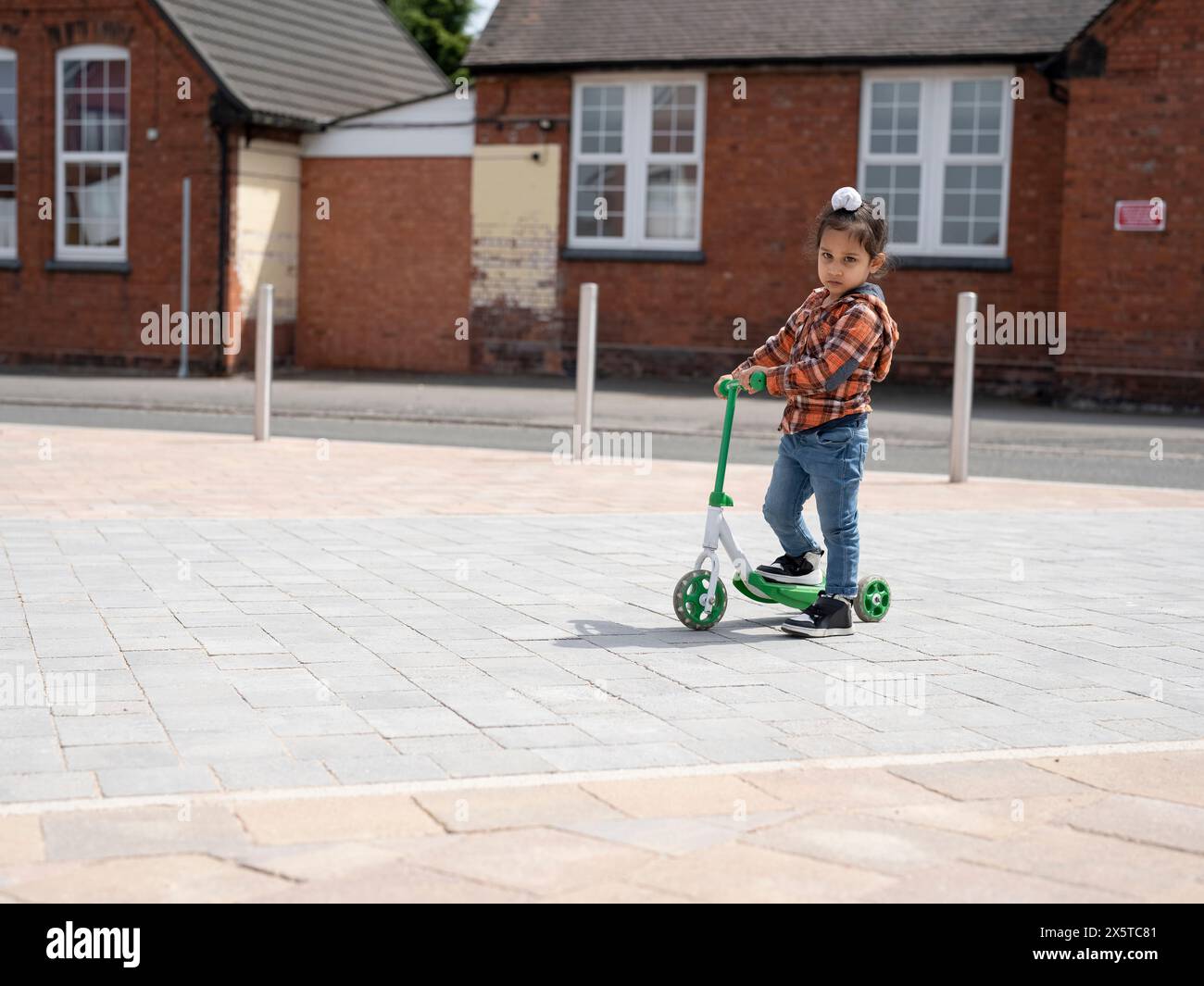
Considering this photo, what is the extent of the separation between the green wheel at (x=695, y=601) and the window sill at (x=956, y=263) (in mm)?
15922

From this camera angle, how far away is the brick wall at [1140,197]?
65.0ft

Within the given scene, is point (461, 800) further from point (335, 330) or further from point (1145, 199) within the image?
point (335, 330)

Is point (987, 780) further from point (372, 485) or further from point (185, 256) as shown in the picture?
point (185, 256)

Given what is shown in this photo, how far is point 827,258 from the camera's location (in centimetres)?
627

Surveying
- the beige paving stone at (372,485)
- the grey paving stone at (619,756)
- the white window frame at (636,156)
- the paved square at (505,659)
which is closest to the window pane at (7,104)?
the white window frame at (636,156)

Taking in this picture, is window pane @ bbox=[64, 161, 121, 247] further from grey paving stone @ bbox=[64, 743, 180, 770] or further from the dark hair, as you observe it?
grey paving stone @ bbox=[64, 743, 180, 770]

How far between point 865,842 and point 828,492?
271cm

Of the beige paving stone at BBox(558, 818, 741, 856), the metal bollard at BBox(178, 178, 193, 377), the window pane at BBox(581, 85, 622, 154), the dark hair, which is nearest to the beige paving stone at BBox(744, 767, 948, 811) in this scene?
the beige paving stone at BBox(558, 818, 741, 856)

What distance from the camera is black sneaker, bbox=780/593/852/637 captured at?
21.1 feet

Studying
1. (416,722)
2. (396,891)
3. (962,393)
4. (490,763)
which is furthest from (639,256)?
(396,891)

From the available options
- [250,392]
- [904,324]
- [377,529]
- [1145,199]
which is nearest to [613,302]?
[904,324]

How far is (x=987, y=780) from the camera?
4.43 m

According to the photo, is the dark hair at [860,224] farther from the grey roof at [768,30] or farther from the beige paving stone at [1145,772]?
the grey roof at [768,30]
